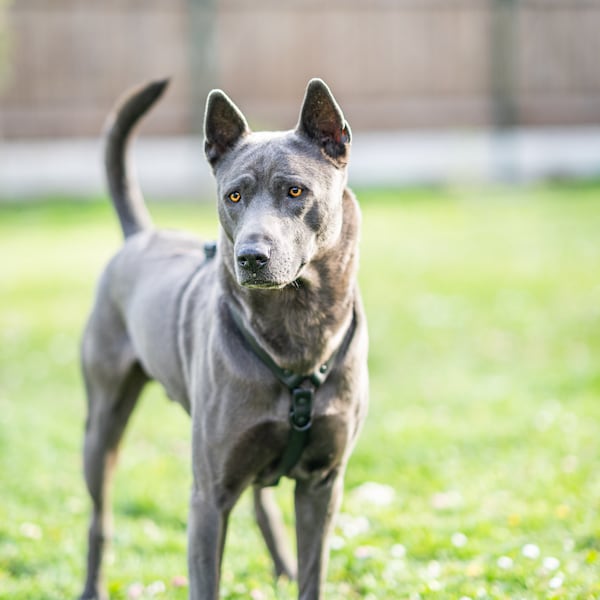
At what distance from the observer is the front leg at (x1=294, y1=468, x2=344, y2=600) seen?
3.08m

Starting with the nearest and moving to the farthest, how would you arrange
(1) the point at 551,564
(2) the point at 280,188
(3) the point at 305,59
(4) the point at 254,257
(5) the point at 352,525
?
(4) the point at 254,257
(2) the point at 280,188
(1) the point at 551,564
(5) the point at 352,525
(3) the point at 305,59

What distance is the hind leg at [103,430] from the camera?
3.69m

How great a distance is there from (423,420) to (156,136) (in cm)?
898

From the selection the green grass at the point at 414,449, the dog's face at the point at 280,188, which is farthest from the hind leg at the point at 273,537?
the dog's face at the point at 280,188

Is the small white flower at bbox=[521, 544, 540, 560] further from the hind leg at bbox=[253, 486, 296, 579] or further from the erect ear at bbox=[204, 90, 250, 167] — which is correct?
the erect ear at bbox=[204, 90, 250, 167]

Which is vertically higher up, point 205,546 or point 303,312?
point 303,312

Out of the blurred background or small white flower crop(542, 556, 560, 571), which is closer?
small white flower crop(542, 556, 560, 571)

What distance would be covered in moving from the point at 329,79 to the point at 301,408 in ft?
38.3

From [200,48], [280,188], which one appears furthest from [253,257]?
[200,48]

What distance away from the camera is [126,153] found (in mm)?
4059

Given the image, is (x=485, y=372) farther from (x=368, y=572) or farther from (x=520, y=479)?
(x=368, y=572)

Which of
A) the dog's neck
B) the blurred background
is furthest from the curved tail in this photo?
the blurred background

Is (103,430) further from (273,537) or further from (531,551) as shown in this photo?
(531,551)

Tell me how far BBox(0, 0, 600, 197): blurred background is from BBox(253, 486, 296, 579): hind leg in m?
9.94
